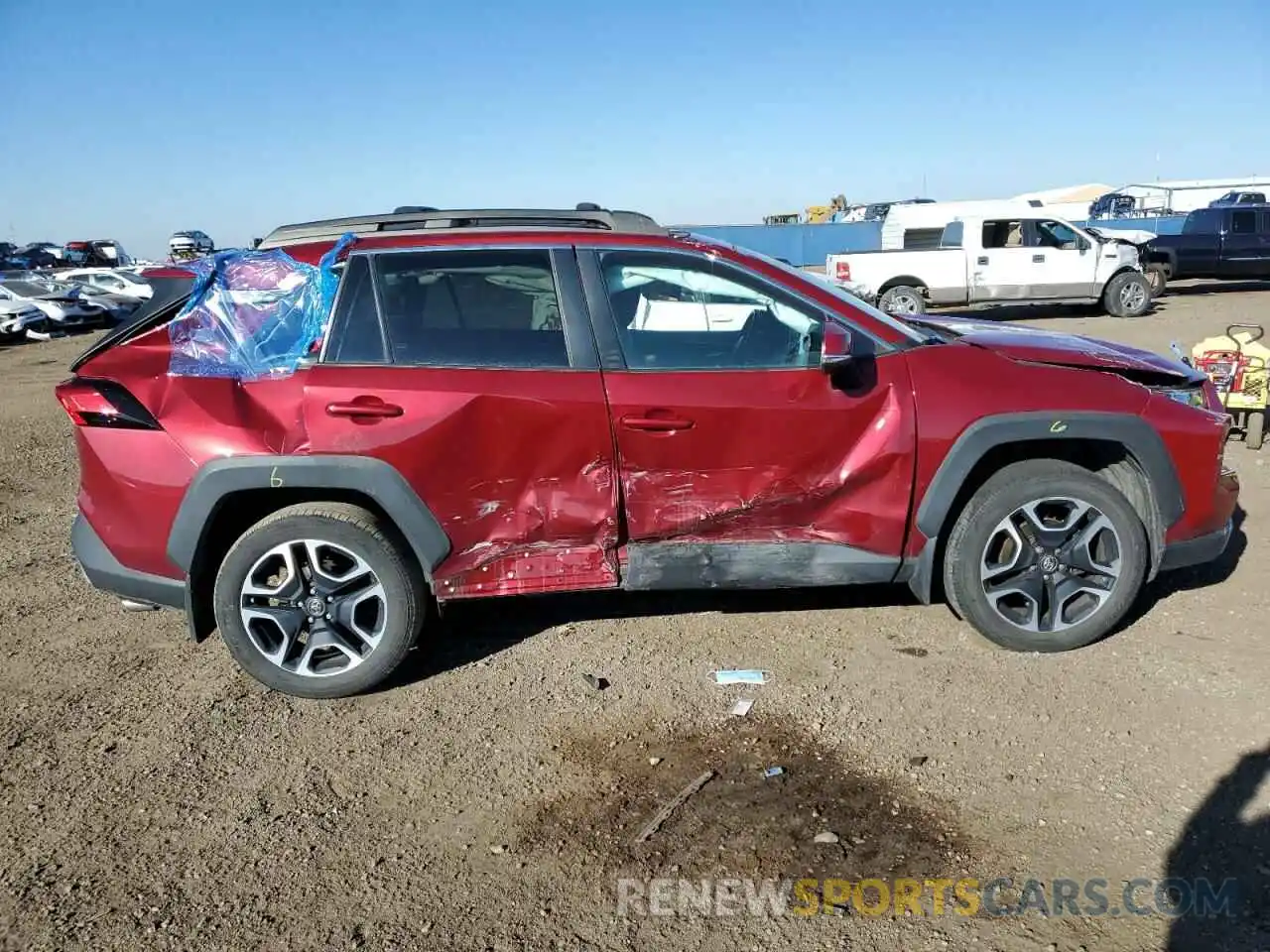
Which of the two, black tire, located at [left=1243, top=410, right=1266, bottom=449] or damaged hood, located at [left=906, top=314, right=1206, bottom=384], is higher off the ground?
damaged hood, located at [left=906, top=314, right=1206, bottom=384]

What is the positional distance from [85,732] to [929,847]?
123 inches

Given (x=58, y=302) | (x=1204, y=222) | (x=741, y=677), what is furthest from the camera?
(x=58, y=302)

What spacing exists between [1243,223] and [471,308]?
2194cm

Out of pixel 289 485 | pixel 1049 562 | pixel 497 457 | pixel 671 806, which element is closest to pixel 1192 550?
pixel 1049 562

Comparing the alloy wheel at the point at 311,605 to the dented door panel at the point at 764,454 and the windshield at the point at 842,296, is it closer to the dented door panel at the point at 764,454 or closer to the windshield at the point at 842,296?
the dented door panel at the point at 764,454

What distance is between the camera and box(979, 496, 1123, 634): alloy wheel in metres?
3.74

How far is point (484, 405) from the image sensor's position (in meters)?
3.53

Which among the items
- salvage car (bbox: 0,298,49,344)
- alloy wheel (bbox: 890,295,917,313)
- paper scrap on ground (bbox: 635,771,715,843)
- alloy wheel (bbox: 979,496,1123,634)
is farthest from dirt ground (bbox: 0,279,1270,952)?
salvage car (bbox: 0,298,49,344)

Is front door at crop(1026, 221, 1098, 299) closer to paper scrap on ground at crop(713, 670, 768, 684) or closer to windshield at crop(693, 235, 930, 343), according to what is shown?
windshield at crop(693, 235, 930, 343)

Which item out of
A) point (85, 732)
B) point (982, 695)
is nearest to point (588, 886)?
point (982, 695)

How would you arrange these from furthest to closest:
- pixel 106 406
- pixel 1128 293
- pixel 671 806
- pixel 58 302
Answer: pixel 58 302 → pixel 1128 293 → pixel 106 406 → pixel 671 806

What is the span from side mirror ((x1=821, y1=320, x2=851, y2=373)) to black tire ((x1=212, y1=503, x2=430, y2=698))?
5.92 ft

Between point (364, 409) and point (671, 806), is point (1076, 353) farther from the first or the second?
point (364, 409)

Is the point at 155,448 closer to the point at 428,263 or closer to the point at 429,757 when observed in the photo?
the point at 428,263
